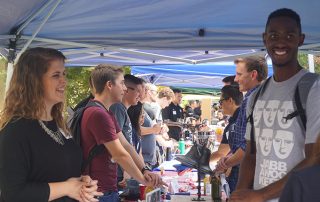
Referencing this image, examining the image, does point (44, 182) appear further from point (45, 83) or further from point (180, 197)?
point (180, 197)

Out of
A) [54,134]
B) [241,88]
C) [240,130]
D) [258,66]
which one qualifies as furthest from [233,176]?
[54,134]

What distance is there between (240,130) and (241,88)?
27.5 inches

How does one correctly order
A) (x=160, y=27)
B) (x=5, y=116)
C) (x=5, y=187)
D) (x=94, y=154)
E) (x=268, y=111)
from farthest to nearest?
(x=160, y=27) < (x=94, y=154) < (x=268, y=111) < (x=5, y=116) < (x=5, y=187)

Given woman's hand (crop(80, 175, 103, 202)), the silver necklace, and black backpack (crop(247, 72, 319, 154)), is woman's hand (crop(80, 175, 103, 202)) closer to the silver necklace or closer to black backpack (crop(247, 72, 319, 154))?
the silver necklace

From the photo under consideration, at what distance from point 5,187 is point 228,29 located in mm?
2166

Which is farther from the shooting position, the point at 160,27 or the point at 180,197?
the point at 160,27

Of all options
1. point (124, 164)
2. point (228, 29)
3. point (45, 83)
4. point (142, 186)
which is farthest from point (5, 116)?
point (228, 29)

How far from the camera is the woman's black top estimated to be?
6.28 ft

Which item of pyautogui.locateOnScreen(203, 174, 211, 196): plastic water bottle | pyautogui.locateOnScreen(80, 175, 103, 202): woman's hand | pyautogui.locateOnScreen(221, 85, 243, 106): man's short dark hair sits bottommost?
pyautogui.locateOnScreen(203, 174, 211, 196): plastic water bottle

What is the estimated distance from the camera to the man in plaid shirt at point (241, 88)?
3.33m

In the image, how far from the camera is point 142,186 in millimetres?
3062

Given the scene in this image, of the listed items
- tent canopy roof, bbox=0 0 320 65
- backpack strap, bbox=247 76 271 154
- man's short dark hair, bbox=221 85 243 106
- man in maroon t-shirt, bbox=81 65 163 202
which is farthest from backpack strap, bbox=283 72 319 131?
man's short dark hair, bbox=221 85 243 106

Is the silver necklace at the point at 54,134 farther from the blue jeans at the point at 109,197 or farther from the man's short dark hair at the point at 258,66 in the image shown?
the man's short dark hair at the point at 258,66

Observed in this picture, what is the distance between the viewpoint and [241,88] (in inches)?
154
